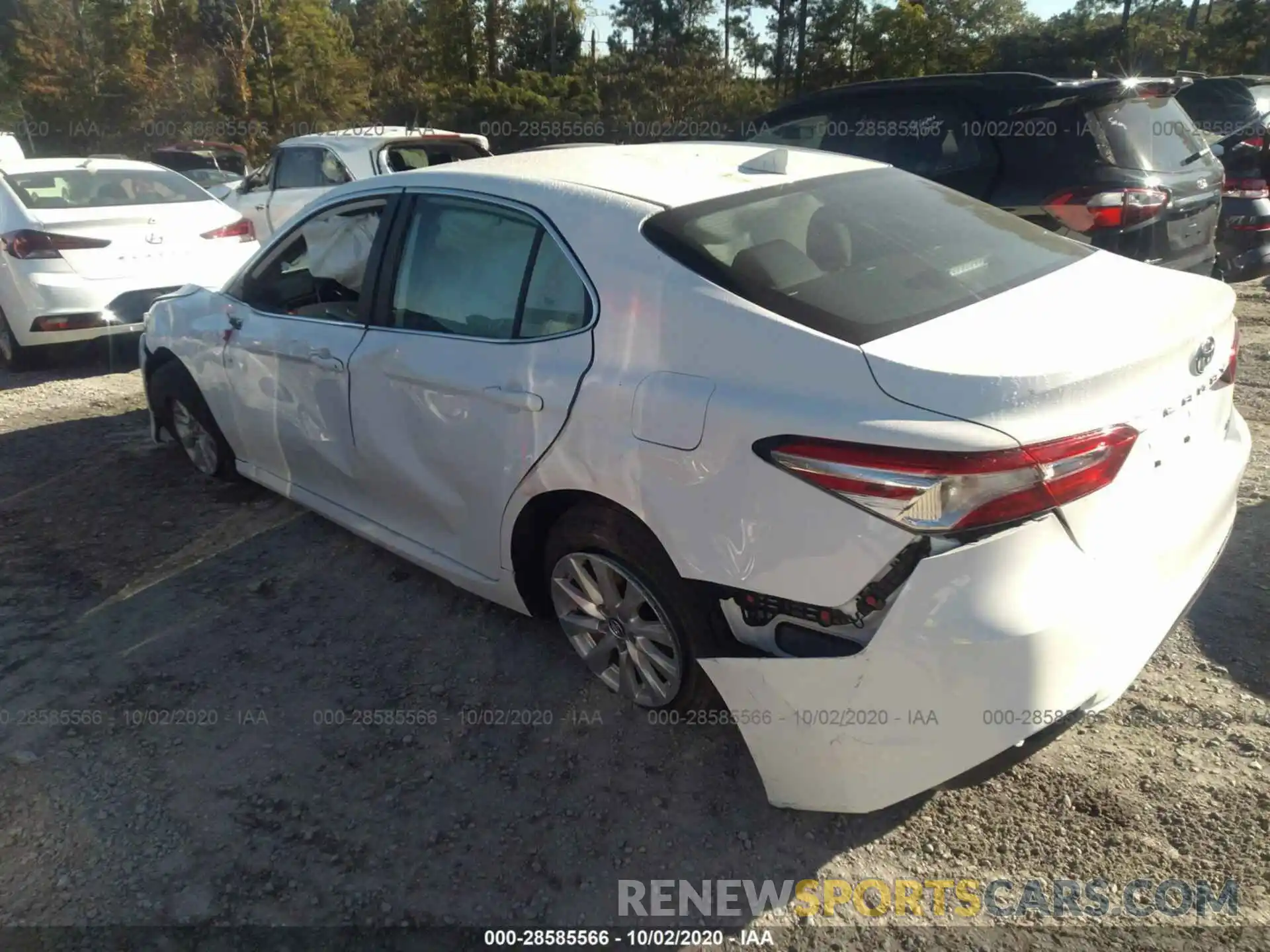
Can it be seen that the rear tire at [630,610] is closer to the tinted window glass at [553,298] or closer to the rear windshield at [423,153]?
the tinted window glass at [553,298]

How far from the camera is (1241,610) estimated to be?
331 centimetres

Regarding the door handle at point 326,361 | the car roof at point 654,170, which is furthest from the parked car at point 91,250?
the car roof at point 654,170

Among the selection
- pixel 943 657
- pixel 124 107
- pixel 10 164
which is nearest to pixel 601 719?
pixel 943 657

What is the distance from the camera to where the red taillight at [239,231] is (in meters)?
7.56

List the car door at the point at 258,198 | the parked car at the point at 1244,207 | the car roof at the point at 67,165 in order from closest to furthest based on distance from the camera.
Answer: the parked car at the point at 1244,207 → the car roof at the point at 67,165 → the car door at the point at 258,198

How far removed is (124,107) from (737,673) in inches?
1505

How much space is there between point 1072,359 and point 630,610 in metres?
1.35

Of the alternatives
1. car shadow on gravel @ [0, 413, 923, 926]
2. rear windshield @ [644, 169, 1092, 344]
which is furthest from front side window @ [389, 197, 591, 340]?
car shadow on gravel @ [0, 413, 923, 926]

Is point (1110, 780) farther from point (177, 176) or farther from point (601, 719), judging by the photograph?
point (177, 176)

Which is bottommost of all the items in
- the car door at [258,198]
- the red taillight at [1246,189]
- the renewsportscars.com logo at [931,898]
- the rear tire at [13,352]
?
the rear tire at [13,352]

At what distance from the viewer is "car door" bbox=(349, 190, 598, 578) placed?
9.10ft

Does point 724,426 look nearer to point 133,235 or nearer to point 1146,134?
point 1146,134

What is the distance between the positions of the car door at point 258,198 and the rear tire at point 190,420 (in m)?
5.65

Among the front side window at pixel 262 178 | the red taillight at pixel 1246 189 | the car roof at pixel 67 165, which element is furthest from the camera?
the front side window at pixel 262 178
